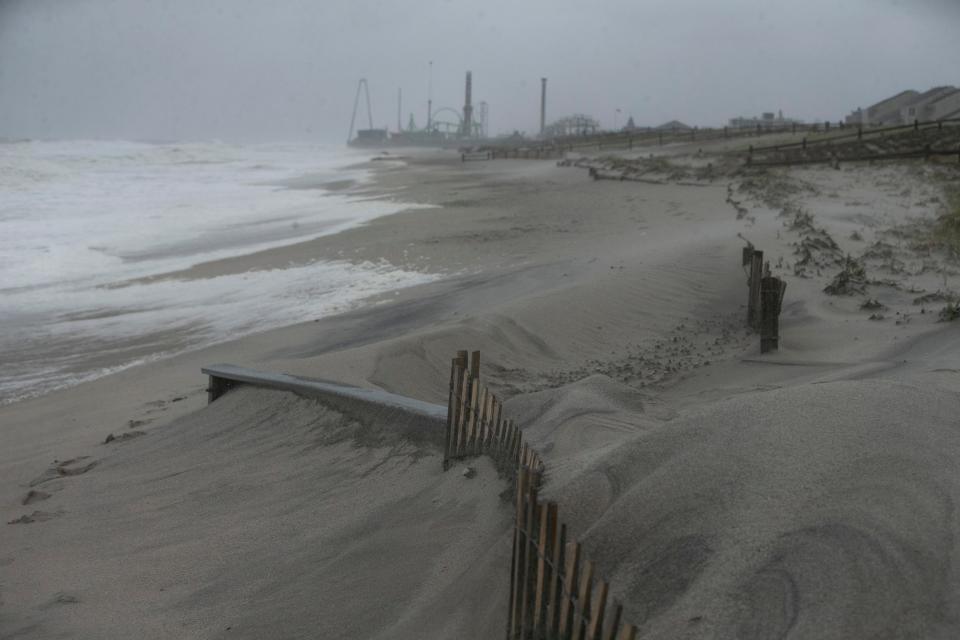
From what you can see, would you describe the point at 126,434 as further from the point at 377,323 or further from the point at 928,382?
the point at 928,382

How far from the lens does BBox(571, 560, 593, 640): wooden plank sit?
219cm

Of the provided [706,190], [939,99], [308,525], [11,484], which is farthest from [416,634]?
[939,99]

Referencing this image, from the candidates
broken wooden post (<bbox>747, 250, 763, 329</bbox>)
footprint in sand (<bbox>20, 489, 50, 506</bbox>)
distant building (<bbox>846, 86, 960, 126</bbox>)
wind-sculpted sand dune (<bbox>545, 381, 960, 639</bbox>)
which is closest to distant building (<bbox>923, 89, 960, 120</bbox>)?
distant building (<bbox>846, 86, 960, 126</bbox>)

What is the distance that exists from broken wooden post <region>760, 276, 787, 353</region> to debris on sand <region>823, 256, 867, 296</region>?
1770 mm

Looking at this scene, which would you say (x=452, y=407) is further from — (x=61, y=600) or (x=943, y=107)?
(x=943, y=107)

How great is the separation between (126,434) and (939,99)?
57636 millimetres

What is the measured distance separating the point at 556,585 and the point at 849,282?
6.79 meters

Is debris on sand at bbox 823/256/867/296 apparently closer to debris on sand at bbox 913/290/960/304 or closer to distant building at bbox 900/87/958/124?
debris on sand at bbox 913/290/960/304

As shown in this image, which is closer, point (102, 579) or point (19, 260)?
point (102, 579)

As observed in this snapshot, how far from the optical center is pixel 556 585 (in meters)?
2.48

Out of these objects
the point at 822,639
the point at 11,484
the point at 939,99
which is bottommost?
the point at 11,484

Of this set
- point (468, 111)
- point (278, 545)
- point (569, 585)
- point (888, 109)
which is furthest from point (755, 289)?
point (468, 111)

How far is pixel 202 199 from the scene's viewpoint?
2523 centimetres

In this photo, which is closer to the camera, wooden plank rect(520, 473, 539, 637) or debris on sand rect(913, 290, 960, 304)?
wooden plank rect(520, 473, 539, 637)
